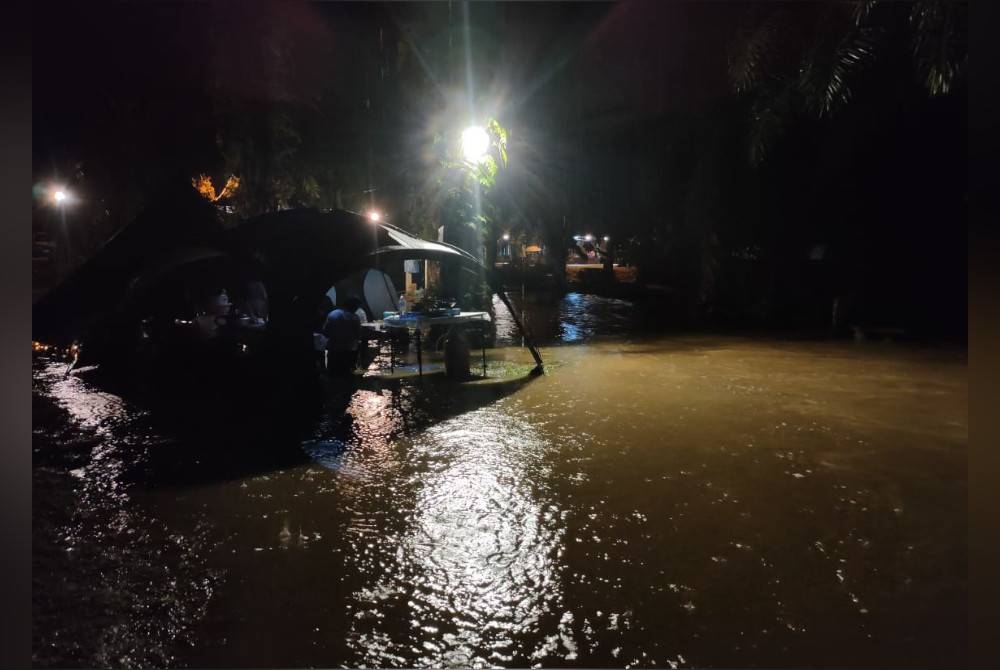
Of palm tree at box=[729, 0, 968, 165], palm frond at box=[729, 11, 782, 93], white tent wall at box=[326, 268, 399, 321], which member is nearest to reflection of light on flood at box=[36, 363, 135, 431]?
white tent wall at box=[326, 268, 399, 321]

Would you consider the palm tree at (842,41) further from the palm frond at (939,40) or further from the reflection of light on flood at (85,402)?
the reflection of light on flood at (85,402)

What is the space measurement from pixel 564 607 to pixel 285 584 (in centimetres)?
198

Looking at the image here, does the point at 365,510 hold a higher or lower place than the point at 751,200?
lower

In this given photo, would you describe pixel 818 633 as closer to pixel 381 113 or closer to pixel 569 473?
pixel 569 473

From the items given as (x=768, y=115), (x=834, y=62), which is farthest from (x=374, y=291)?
(x=834, y=62)

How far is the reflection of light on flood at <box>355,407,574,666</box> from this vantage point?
3.70 m

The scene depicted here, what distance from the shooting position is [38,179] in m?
19.1

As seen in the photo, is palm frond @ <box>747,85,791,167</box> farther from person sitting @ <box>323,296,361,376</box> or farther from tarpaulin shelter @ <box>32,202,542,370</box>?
person sitting @ <box>323,296,361,376</box>

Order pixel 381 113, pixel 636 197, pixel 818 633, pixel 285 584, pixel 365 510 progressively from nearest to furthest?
pixel 818 633
pixel 285 584
pixel 365 510
pixel 381 113
pixel 636 197

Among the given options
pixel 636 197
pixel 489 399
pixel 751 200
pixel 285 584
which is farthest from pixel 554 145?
pixel 285 584

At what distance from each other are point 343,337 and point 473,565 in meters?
7.86

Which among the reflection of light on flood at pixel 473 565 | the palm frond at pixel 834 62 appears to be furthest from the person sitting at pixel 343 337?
the palm frond at pixel 834 62

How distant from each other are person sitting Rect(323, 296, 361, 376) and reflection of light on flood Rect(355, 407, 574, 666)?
4.84m

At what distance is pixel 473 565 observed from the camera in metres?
4.62
